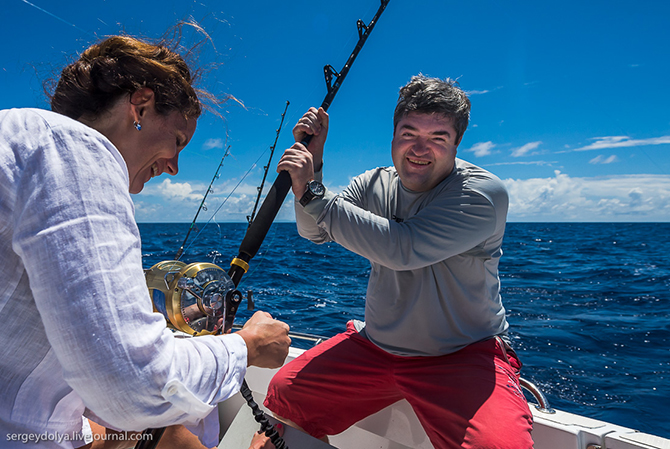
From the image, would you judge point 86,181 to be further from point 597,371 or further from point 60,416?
point 597,371

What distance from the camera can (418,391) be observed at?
155 cm

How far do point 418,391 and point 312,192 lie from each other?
85 cm

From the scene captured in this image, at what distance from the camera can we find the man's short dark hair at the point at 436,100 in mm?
1616

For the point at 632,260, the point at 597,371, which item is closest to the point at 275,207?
the point at 597,371

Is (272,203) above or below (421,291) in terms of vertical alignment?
above

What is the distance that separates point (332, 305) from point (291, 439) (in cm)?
407

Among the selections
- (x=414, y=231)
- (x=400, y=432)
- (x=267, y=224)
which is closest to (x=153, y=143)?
(x=267, y=224)

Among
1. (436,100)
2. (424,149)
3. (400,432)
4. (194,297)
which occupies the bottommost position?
(400,432)

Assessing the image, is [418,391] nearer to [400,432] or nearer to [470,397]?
[470,397]

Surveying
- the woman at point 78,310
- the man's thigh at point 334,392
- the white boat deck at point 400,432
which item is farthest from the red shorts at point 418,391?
the woman at point 78,310

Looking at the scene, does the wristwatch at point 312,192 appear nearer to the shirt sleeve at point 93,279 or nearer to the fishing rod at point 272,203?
the fishing rod at point 272,203

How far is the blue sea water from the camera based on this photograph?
2998 millimetres

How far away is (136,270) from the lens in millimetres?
641

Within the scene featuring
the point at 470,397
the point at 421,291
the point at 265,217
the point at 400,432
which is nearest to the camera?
the point at 470,397
